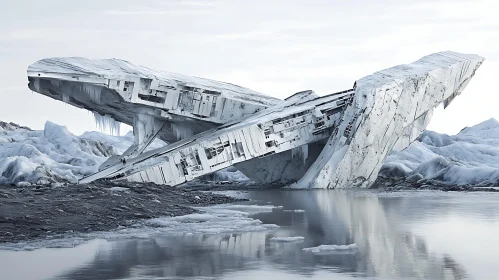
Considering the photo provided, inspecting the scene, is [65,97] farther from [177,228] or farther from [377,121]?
[177,228]

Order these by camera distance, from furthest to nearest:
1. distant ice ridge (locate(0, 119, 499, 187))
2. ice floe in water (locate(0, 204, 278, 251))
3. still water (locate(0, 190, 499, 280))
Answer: distant ice ridge (locate(0, 119, 499, 187)) < ice floe in water (locate(0, 204, 278, 251)) < still water (locate(0, 190, 499, 280))

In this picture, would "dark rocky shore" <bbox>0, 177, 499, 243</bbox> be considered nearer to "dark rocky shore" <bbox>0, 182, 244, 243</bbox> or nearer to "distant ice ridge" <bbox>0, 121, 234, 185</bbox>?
"dark rocky shore" <bbox>0, 182, 244, 243</bbox>

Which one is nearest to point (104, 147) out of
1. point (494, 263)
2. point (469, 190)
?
point (469, 190)

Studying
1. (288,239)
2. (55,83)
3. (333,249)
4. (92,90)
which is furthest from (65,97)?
(333,249)

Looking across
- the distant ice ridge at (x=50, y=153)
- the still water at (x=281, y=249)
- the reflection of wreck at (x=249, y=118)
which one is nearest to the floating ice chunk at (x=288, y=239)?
the still water at (x=281, y=249)

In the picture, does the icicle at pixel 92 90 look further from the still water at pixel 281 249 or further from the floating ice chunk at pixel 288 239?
the floating ice chunk at pixel 288 239

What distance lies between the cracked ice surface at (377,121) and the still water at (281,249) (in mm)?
12831

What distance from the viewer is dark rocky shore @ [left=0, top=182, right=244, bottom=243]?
13758 millimetres

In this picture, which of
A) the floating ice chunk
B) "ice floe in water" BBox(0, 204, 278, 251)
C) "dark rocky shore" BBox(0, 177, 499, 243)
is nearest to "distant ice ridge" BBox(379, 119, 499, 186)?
"dark rocky shore" BBox(0, 177, 499, 243)

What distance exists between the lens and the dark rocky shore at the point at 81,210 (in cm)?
1376

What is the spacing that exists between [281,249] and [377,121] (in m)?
20.5

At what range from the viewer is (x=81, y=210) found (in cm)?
1606

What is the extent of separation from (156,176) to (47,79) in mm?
5782

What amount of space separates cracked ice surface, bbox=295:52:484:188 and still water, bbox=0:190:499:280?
1283cm
